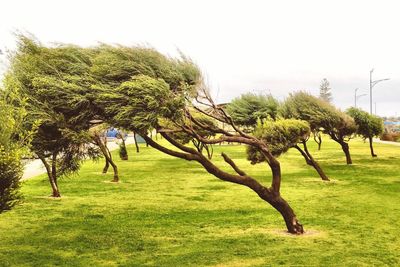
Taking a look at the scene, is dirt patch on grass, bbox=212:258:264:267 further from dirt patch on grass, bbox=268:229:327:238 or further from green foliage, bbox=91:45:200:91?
green foliage, bbox=91:45:200:91

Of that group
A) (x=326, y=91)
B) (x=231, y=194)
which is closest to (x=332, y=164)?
(x=231, y=194)

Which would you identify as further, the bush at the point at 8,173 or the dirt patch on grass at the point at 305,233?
the dirt patch on grass at the point at 305,233

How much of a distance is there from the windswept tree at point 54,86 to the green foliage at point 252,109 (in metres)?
31.8

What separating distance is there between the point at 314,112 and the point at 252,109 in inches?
348

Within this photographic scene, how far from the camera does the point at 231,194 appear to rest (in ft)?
87.3

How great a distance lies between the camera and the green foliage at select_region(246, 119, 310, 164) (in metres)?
29.8

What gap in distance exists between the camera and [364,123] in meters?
48.5

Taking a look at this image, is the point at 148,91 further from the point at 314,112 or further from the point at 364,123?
the point at 364,123

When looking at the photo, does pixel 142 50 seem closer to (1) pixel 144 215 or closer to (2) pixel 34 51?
(2) pixel 34 51

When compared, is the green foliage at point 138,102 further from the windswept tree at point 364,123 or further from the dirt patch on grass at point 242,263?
the windswept tree at point 364,123

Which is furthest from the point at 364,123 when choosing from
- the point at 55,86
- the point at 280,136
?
the point at 55,86

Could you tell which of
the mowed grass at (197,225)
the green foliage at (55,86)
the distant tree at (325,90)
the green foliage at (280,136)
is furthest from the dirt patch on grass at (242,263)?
the distant tree at (325,90)

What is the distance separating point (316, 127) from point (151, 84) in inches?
1179

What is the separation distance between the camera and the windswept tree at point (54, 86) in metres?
13.9
